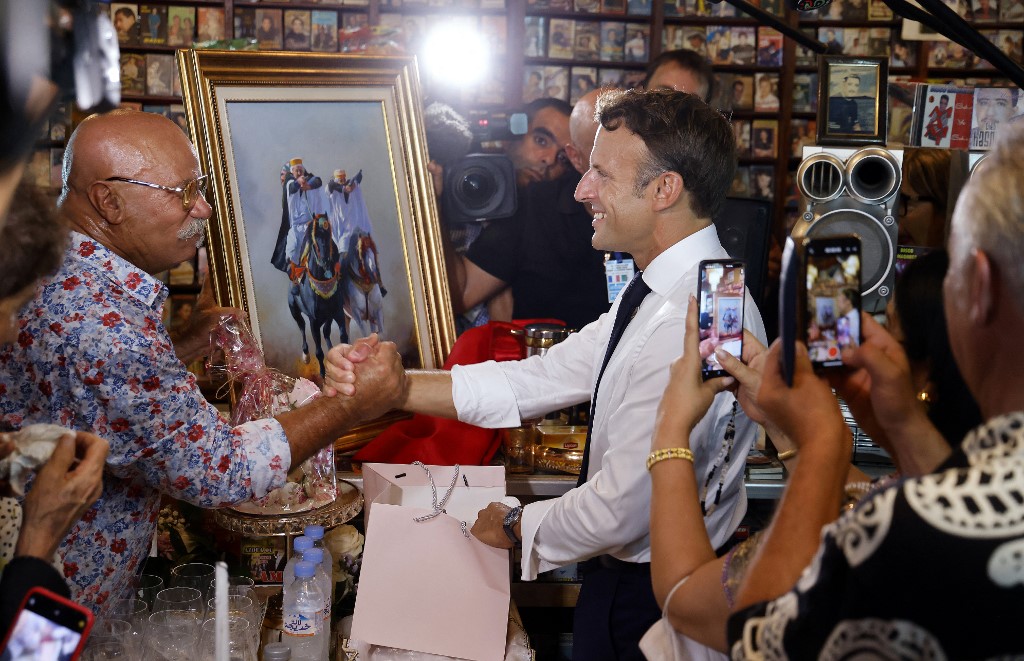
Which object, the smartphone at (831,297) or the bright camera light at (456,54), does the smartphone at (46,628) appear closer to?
the smartphone at (831,297)

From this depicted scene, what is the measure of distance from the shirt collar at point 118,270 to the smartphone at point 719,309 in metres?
0.88

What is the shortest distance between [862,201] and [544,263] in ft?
3.25

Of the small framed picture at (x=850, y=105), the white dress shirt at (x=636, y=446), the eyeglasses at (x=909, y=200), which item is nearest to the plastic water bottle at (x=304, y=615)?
the white dress shirt at (x=636, y=446)

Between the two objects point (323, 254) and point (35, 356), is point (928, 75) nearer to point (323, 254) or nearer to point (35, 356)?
point (323, 254)

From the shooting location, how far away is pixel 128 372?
1.49 meters

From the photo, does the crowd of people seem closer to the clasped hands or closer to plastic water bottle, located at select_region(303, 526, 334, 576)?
the clasped hands

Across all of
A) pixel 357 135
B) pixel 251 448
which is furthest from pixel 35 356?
pixel 357 135

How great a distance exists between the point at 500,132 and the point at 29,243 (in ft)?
8.44

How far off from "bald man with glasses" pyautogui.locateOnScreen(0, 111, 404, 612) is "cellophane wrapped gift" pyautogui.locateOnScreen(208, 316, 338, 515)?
203 millimetres

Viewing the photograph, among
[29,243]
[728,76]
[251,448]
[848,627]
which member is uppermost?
[728,76]

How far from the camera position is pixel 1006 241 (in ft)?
2.61

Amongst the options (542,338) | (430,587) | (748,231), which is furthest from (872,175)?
(430,587)

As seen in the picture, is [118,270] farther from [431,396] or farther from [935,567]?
[935,567]

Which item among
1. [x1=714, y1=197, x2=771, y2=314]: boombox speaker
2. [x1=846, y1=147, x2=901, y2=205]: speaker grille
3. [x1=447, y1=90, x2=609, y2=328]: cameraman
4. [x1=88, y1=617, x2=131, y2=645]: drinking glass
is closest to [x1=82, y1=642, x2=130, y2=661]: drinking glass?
[x1=88, y1=617, x2=131, y2=645]: drinking glass
